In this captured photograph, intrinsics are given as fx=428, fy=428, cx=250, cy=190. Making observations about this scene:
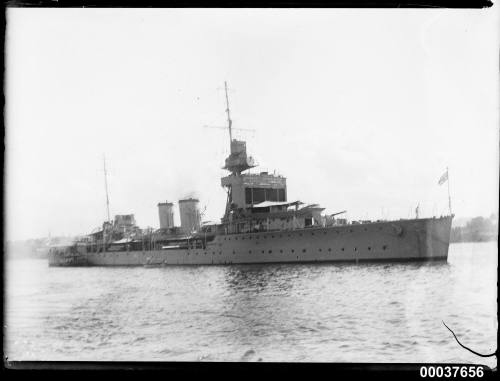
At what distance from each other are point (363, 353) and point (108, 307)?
169 inches

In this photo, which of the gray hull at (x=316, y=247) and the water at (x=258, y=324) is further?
the gray hull at (x=316, y=247)

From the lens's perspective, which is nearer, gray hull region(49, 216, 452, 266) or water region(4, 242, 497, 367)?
water region(4, 242, 497, 367)

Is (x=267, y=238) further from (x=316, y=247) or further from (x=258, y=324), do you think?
(x=258, y=324)

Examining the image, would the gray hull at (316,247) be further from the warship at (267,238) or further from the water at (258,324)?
the water at (258,324)

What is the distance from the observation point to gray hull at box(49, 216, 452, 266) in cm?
1606

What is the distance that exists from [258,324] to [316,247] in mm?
11309

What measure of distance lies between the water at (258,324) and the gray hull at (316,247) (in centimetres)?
744

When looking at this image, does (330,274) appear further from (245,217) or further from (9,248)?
(9,248)

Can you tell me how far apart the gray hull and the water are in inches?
293

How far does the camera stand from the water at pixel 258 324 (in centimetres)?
383

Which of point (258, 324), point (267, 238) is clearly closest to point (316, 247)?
point (267, 238)

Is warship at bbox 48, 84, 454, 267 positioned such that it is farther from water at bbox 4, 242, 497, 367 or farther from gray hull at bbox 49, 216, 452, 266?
water at bbox 4, 242, 497, 367

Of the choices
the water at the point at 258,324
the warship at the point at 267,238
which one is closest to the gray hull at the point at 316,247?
the warship at the point at 267,238

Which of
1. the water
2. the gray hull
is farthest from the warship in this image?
the water
